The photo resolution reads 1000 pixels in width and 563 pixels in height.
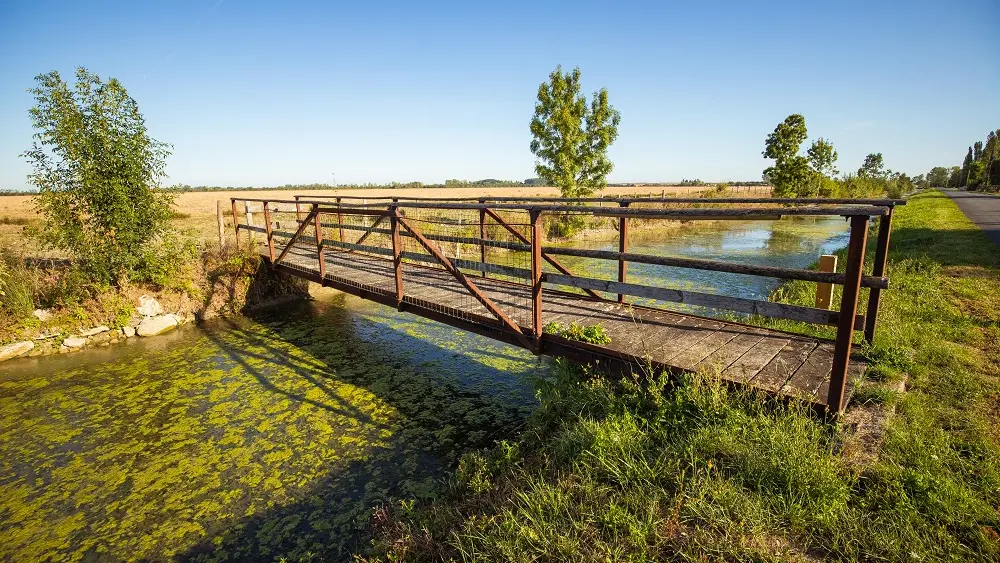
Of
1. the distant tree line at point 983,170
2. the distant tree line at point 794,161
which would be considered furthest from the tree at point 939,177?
the distant tree line at point 794,161

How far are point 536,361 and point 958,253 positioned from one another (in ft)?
35.5

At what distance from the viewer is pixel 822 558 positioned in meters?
2.28

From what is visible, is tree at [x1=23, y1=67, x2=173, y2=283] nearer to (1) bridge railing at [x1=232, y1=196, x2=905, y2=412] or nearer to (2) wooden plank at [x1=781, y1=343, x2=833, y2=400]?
(1) bridge railing at [x1=232, y1=196, x2=905, y2=412]

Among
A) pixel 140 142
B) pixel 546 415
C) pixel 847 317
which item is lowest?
pixel 546 415

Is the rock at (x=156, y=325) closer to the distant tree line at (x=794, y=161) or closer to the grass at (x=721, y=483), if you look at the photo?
the grass at (x=721, y=483)

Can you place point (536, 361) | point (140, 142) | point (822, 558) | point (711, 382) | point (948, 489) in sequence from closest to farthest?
point (822, 558) → point (948, 489) → point (711, 382) → point (536, 361) → point (140, 142)

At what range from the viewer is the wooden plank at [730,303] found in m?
3.13

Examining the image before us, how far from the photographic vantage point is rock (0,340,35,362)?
798 centimetres

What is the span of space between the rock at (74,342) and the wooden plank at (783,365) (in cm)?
1114

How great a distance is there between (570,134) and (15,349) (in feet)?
58.9

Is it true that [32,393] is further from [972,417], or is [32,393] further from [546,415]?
[972,417]

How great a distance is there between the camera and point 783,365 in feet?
12.4

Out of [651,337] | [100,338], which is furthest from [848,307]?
[100,338]

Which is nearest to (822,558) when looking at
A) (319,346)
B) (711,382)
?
(711,382)
